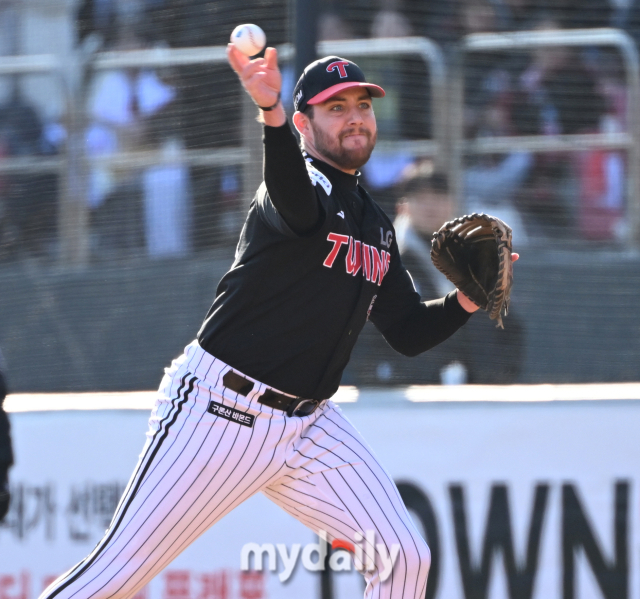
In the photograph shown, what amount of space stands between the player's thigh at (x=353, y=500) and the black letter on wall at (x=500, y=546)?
1.13 m

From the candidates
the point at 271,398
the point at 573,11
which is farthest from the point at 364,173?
the point at 271,398

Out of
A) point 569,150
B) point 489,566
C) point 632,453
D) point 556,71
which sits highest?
point 556,71

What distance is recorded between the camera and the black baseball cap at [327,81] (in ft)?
11.0

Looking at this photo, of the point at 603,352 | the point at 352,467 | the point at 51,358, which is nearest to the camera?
the point at 352,467

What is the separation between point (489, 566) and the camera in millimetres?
4332

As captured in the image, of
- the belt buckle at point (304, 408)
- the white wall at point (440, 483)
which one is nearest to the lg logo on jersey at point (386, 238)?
the belt buckle at point (304, 408)

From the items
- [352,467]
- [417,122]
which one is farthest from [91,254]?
[352,467]

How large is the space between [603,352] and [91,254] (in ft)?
8.98

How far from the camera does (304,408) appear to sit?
333 centimetres

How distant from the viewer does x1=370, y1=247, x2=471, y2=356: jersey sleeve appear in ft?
12.1

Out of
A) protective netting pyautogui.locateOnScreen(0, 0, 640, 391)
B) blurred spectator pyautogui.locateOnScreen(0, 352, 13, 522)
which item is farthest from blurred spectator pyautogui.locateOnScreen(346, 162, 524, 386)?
blurred spectator pyautogui.locateOnScreen(0, 352, 13, 522)

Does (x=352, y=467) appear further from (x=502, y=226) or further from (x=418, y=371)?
(x=418, y=371)

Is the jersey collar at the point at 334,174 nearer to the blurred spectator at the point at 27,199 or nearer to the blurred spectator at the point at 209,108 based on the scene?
the blurred spectator at the point at 209,108

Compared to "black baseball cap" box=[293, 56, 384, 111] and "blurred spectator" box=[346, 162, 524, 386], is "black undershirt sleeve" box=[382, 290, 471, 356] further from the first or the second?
"blurred spectator" box=[346, 162, 524, 386]
